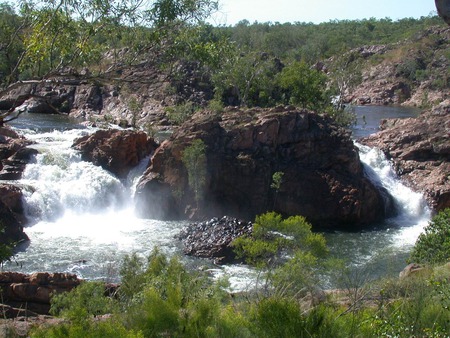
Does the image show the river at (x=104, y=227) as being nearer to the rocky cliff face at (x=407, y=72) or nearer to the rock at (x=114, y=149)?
the rock at (x=114, y=149)

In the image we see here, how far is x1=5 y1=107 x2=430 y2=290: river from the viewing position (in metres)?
19.4

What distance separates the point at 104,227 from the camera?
966 inches

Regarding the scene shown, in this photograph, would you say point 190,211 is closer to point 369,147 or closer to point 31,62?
point 369,147

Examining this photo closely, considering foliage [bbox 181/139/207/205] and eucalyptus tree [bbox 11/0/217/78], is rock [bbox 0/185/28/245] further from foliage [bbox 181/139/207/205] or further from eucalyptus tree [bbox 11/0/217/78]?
eucalyptus tree [bbox 11/0/217/78]

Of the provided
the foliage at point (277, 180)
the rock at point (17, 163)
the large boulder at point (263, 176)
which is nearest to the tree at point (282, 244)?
the foliage at point (277, 180)

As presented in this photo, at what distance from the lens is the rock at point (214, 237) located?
20.4m

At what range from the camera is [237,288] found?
17328 mm

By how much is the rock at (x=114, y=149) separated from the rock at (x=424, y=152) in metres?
12.5

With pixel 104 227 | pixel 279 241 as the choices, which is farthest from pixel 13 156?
pixel 279 241


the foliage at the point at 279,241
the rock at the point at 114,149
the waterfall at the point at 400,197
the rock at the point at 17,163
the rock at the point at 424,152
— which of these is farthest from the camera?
the rock at the point at 114,149

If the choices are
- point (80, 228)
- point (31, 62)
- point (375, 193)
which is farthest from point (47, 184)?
point (31, 62)

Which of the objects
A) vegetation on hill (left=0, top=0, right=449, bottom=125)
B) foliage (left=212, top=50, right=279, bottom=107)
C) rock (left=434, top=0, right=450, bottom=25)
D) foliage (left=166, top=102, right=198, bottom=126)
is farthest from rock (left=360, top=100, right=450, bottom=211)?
rock (left=434, top=0, right=450, bottom=25)

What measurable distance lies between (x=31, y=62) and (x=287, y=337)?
6.52 metres

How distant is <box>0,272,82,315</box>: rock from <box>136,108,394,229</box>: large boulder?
10.7m
